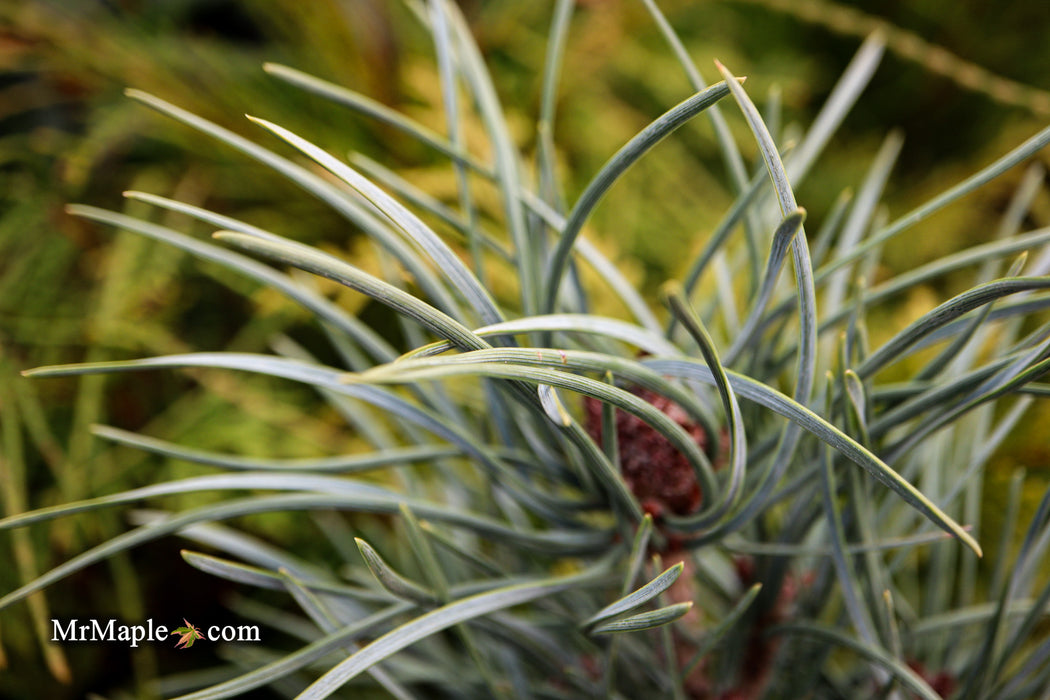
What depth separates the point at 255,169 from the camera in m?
0.42

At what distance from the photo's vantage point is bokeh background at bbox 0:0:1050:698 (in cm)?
29

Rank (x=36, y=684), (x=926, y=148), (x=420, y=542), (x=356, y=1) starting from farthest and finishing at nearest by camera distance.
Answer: (x=926, y=148), (x=356, y=1), (x=36, y=684), (x=420, y=542)

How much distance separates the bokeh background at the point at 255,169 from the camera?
0.29m

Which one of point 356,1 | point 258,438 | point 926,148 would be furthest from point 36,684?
point 926,148

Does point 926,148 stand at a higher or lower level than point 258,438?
higher

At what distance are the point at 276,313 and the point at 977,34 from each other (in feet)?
1.71

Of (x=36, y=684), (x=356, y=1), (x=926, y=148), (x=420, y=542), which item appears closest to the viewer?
(x=420, y=542)

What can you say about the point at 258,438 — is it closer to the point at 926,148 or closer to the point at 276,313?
the point at 276,313

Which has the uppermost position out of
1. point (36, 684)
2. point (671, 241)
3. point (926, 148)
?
point (926, 148)

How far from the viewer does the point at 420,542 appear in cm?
15

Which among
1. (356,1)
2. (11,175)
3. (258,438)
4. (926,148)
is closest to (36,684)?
(258,438)

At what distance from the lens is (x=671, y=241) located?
448 millimetres

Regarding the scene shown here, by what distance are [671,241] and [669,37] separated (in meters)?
0.28

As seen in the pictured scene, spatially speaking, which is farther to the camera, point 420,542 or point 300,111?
point 300,111
